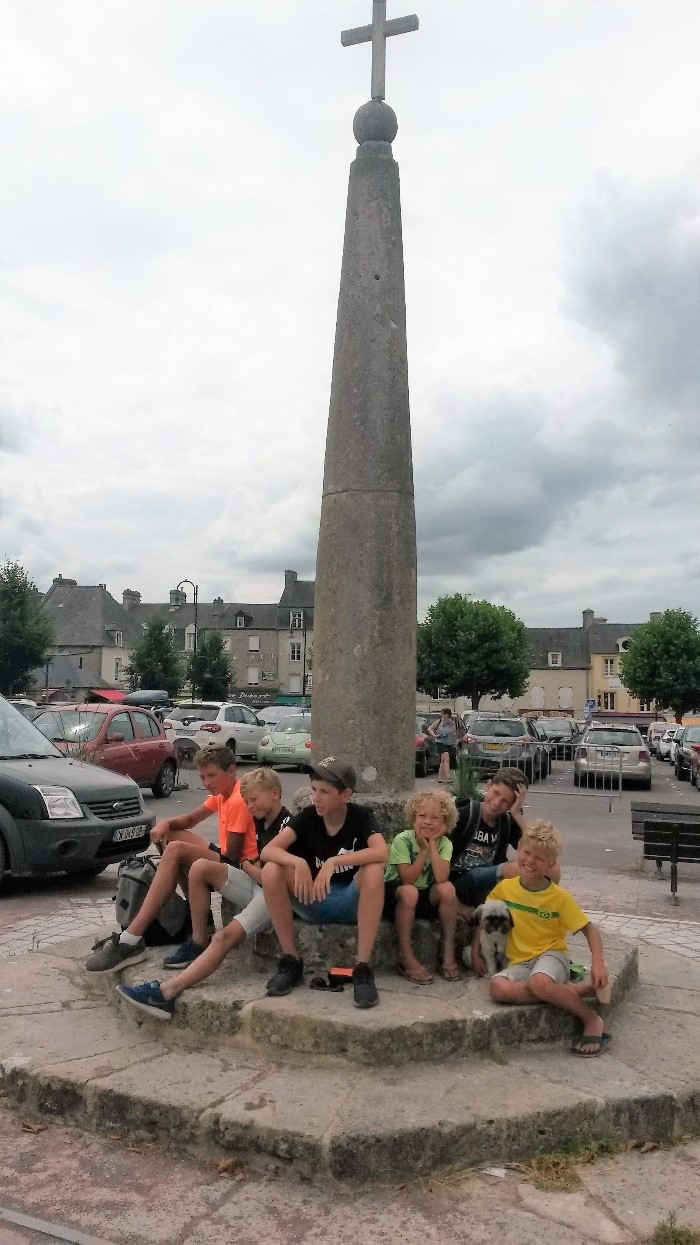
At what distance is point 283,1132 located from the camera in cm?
353

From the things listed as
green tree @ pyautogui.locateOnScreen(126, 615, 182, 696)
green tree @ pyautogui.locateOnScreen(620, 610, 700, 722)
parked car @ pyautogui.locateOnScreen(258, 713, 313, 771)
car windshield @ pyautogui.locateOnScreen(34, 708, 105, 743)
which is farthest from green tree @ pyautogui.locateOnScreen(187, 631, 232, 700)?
car windshield @ pyautogui.locateOnScreen(34, 708, 105, 743)

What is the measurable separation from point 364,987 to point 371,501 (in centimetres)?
266

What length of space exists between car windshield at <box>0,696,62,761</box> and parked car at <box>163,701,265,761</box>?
13.0 metres

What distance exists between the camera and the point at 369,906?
15.1 feet

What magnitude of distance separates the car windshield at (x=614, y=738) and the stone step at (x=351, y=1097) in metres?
17.3

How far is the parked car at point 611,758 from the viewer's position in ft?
68.1

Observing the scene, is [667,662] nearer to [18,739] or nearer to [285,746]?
[285,746]

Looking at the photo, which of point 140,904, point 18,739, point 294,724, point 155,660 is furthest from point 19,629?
point 140,904

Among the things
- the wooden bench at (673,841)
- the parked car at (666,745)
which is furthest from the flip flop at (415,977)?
the parked car at (666,745)

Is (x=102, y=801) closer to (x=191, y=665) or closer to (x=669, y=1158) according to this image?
(x=669, y=1158)

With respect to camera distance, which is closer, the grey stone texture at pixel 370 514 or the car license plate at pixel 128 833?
the grey stone texture at pixel 370 514

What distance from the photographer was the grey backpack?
5391 mm

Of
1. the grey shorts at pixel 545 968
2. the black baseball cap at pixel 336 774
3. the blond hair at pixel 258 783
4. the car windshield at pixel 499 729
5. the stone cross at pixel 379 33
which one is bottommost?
the grey shorts at pixel 545 968

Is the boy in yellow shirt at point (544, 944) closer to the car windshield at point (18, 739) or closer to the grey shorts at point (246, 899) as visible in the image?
the grey shorts at point (246, 899)
